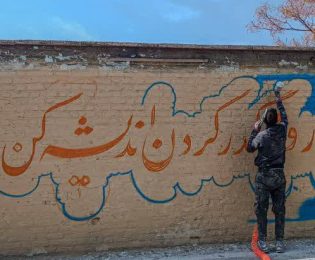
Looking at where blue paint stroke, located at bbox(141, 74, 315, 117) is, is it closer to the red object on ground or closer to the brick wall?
the brick wall

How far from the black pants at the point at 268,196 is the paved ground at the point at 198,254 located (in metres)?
0.30

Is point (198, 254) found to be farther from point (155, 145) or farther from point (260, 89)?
point (260, 89)

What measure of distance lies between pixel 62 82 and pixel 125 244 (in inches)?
87.9

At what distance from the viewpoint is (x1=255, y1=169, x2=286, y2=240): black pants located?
6320 millimetres

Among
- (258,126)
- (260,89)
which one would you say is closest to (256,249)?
(258,126)

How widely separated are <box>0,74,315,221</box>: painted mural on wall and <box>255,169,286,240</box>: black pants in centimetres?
51

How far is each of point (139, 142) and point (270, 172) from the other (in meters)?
1.71

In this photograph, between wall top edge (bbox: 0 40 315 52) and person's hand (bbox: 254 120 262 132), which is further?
person's hand (bbox: 254 120 262 132)

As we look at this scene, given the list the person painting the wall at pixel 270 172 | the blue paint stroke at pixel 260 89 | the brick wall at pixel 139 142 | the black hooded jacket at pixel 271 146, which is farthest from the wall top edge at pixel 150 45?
the black hooded jacket at pixel 271 146

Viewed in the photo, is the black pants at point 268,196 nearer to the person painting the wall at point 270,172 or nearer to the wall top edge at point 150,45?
the person painting the wall at point 270,172

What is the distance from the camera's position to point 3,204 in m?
6.11

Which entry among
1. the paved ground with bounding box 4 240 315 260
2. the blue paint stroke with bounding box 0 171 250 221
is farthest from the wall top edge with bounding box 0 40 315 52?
the paved ground with bounding box 4 240 315 260

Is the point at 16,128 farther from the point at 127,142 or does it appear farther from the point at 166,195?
the point at 166,195

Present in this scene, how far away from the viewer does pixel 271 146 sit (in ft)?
20.6
